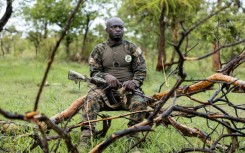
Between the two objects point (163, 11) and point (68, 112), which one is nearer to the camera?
point (68, 112)

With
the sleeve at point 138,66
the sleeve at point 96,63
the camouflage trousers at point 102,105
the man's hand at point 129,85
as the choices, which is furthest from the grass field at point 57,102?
the sleeve at point 96,63

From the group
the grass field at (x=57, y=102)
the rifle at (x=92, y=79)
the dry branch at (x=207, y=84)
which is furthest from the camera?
the rifle at (x=92, y=79)

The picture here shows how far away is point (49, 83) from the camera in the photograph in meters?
12.4

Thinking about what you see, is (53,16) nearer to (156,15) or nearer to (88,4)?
(88,4)

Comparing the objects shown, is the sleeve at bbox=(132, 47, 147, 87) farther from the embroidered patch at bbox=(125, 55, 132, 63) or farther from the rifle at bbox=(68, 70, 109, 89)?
the rifle at bbox=(68, 70, 109, 89)

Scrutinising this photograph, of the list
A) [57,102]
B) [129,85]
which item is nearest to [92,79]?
[129,85]

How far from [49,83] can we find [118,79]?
7.76 meters

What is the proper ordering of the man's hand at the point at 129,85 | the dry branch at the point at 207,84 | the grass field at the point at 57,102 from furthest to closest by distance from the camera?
the man's hand at the point at 129,85
the grass field at the point at 57,102
the dry branch at the point at 207,84

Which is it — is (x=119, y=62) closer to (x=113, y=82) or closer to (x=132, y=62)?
(x=132, y=62)

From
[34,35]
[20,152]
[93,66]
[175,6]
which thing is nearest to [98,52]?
[93,66]

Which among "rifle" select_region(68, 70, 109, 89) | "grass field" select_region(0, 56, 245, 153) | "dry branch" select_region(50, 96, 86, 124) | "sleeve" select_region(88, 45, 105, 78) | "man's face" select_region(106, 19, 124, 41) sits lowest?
"grass field" select_region(0, 56, 245, 153)

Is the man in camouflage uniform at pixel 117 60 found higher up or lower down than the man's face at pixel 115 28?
lower down

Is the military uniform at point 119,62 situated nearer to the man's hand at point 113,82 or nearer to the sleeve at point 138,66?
the sleeve at point 138,66

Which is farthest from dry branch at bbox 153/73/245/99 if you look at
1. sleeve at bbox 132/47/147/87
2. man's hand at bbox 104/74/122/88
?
sleeve at bbox 132/47/147/87
